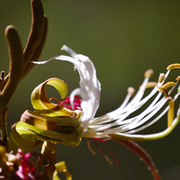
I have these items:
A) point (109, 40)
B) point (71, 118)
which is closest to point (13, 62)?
point (71, 118)

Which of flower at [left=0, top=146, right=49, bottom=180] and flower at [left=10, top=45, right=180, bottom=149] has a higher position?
flower at [left=10, top=45, right=180, bottom=149]

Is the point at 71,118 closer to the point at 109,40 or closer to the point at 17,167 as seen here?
the point at 17,167

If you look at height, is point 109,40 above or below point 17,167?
above

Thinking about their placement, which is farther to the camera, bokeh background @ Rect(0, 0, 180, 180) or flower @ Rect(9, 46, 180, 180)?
bokeh background @ Rect(0, 0, 180, 180)

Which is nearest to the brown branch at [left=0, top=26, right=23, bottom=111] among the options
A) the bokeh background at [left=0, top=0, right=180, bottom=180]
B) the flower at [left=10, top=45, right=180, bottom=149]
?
the flower at [left=10, top=45, right=180, bottom=149]

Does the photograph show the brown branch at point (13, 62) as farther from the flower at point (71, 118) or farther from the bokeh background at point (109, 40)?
the bokeh background at point (109, 40)

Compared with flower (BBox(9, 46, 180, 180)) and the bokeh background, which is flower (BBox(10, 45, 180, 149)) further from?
the bokeh background

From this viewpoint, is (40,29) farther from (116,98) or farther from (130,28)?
(130,28)

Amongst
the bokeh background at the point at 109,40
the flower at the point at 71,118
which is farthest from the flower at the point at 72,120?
the bokeh background at the point at 109,40

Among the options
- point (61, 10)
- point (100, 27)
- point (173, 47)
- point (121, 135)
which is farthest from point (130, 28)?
point (121, 135)
